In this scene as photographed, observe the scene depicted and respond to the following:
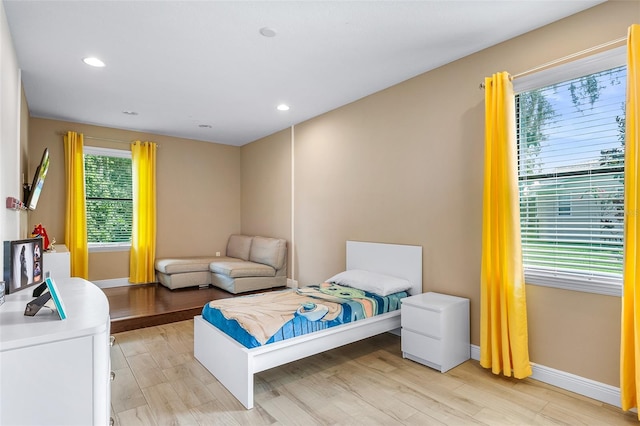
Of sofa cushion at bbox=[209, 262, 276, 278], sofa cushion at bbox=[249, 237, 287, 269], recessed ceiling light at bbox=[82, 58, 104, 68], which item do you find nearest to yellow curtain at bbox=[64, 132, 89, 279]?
sofa cushion at bbox=[209, 262, 276, 278]

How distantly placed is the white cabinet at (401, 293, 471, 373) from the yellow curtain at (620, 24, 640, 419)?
3.51 feet

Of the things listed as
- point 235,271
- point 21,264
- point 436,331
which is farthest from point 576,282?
point 235,271

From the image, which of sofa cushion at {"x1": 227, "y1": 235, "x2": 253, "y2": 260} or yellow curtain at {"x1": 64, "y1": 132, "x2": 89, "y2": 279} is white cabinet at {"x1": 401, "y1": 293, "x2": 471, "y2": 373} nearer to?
sofa cushion at {"x1": 227, "y1": 235, "x2": 253, "y2": 260}

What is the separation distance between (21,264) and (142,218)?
3737 millimetres

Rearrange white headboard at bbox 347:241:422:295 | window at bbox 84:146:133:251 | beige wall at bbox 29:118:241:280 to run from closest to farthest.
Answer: white headboard at bbox 347:241:422:295
beige wall at bbox 29:118:241:280
window at bbox 84:146:133:251

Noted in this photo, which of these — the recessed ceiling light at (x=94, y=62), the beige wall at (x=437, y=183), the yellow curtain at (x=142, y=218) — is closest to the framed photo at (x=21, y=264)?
the recessed ceiling light at (x=94, y=62)

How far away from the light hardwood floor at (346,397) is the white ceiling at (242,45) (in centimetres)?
269

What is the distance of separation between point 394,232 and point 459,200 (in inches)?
33.0

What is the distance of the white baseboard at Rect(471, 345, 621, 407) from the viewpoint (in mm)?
2373

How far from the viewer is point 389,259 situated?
12.6ft

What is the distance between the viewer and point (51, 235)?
510 centimetres

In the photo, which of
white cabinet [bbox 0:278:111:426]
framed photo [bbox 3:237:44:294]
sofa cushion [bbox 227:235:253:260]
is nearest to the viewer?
white cabinet [bbox 0:278:111:426]

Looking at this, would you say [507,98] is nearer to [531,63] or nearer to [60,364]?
[531,63]

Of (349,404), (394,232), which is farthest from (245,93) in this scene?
(349,404)
